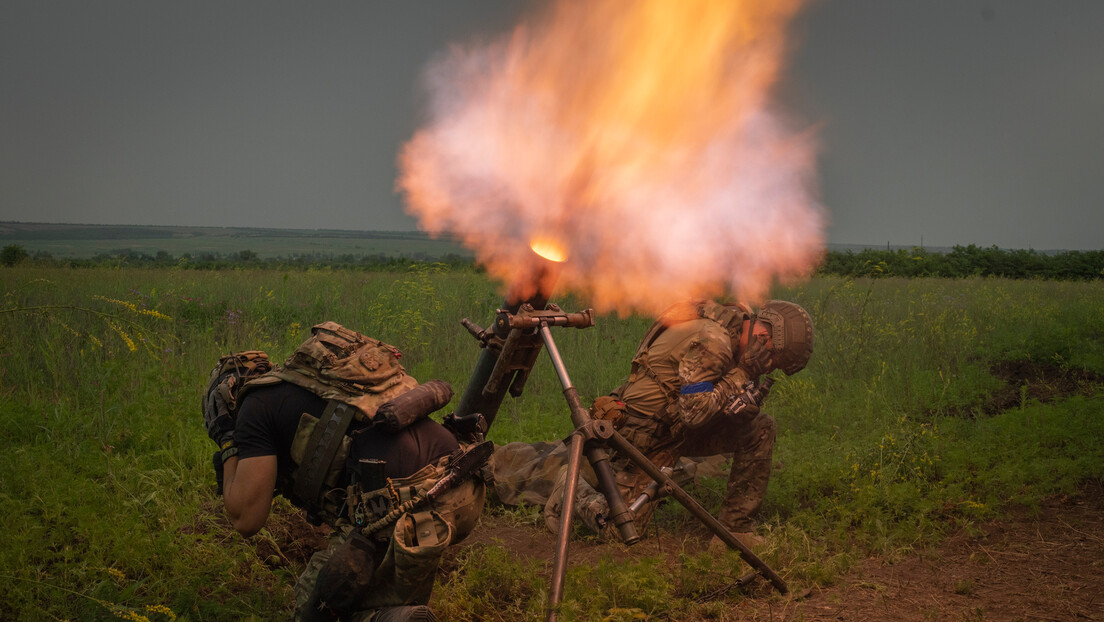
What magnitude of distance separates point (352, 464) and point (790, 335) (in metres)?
3.34

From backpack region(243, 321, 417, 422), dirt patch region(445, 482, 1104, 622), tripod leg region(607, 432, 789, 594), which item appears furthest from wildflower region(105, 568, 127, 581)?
tripod leg region(607, 432, 789, 594)

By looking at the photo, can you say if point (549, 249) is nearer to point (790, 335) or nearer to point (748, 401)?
point (748, 401)

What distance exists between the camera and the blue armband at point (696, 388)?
17.0 feet

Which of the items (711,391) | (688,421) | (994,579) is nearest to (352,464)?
(688,421)

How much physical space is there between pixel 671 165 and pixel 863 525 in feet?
9.46

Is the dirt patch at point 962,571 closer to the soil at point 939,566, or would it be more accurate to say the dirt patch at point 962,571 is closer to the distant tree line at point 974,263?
the soil at point 939,566

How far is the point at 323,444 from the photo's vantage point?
3408mm

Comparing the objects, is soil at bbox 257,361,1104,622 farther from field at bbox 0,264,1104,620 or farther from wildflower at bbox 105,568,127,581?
wildflower at bbox 105,568,127,581

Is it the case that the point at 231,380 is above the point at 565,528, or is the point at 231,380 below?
above

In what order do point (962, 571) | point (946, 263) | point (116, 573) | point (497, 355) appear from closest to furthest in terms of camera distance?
point (116, 573), point (497, 355), point (962, 571), point (946, 263)

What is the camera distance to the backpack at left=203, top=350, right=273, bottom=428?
11.4 ft

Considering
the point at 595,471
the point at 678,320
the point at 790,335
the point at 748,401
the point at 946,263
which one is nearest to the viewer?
the point at 595,471

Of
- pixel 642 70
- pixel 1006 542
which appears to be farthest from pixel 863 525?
pixel 642 70

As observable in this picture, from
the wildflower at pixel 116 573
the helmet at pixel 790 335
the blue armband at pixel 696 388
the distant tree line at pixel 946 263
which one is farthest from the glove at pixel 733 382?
Result: the distant tree line at pixel 946 263
